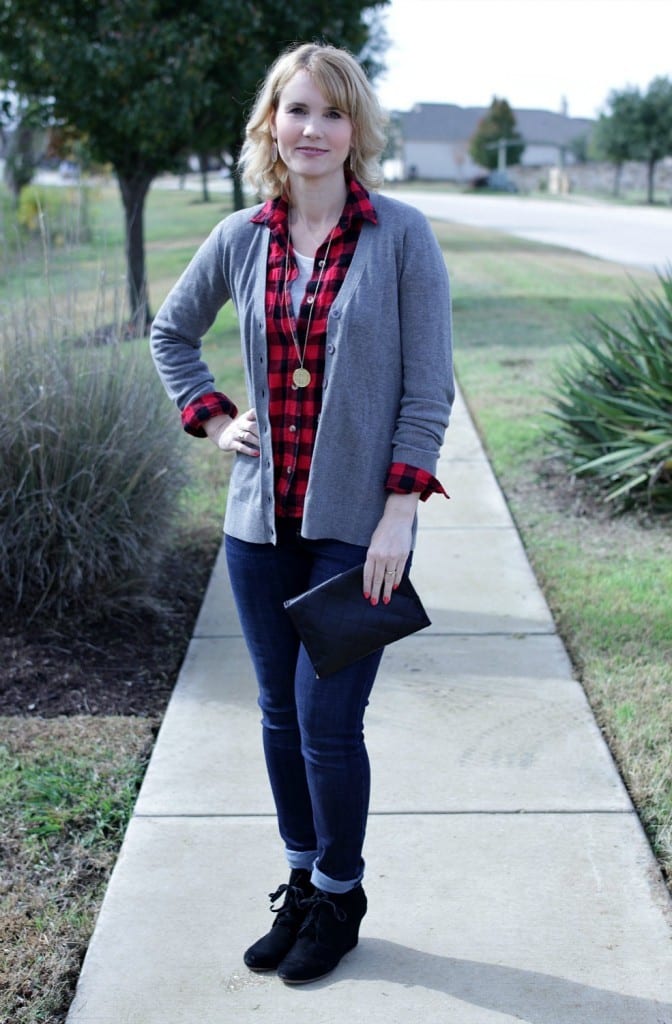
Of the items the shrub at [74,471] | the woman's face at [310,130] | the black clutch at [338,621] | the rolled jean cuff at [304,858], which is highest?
the woman's face at [310,130]

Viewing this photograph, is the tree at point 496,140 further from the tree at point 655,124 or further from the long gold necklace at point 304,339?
the long gold necklace at point 304,339

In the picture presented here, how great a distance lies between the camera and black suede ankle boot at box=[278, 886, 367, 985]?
270 centimetres

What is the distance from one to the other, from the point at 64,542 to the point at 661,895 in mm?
2671

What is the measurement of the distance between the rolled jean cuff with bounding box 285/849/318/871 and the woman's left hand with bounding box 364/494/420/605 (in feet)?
2.36

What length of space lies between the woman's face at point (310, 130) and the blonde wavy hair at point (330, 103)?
0.02m

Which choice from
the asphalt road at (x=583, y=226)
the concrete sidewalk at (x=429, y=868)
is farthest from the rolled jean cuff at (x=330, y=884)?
the asphalt road at (x=583, y=226)

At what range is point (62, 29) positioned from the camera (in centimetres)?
1158

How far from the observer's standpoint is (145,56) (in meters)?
11.1

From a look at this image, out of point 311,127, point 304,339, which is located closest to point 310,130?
point 311,127

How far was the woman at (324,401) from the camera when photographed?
96.8 inches

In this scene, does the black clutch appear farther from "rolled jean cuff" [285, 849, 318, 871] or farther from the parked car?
the parked car

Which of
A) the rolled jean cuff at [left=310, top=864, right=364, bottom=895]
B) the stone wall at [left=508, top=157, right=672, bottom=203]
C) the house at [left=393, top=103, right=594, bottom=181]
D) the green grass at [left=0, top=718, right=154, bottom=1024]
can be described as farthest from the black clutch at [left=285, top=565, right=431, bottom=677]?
the house at [left=393, top=103, right=594, bottom=181]

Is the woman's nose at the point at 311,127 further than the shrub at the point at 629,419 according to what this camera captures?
No

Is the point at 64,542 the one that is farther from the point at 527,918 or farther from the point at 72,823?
the point at 527,918
